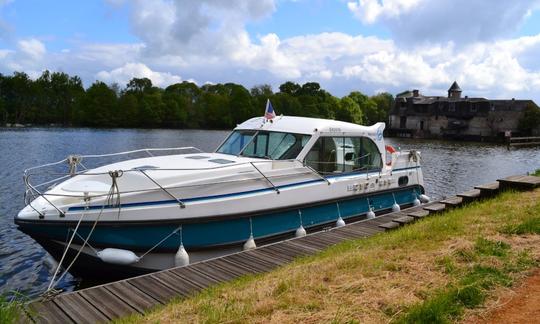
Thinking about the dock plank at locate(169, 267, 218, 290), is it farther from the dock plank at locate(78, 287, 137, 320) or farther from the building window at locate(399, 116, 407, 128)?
the building window at locate(399, 116, 407, 128)

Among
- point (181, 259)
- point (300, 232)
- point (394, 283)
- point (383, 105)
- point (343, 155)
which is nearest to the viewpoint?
point (394, 283)

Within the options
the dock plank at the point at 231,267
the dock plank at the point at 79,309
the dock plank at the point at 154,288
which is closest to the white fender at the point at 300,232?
the dock plank at the point at 231,267

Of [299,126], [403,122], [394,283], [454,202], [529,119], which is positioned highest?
[529,119]

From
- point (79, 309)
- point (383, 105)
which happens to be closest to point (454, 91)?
point (383, 105)

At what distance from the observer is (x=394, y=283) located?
4797mm

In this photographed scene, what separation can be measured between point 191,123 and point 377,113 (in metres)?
56.7

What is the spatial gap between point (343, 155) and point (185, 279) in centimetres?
633

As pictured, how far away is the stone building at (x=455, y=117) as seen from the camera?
7844cm

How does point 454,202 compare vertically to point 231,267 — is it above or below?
above

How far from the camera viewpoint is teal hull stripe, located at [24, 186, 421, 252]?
7594 millimetres

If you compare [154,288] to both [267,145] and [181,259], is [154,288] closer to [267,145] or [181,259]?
[181,259]

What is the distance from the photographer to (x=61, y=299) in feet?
18.1

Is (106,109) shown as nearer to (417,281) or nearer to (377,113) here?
(377,113)

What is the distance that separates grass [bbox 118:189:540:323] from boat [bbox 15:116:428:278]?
2272mm
